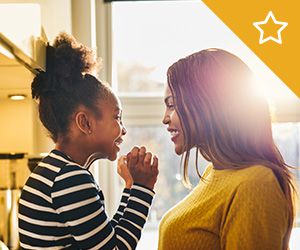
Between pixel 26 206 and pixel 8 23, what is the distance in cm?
31

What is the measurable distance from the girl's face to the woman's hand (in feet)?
0.13

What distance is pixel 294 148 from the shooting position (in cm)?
Result: 169

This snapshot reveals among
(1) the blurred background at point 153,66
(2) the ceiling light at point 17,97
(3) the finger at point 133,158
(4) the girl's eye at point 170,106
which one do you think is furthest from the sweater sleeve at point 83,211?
(1) the blurred background at point 153,66

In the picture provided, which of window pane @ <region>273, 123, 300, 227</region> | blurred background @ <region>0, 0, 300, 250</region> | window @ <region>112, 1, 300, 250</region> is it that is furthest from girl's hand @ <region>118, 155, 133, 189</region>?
window pane @ <region>273, 123, 300, 227</region>

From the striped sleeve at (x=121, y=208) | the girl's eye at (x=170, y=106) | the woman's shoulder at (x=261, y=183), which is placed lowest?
the striped sleeve at (x=121, y=208)

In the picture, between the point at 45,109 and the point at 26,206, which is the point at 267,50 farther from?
the point at 26,206

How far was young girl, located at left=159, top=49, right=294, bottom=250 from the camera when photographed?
2.88ft

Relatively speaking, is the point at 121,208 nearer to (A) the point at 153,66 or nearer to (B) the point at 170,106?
(B) the point at 170,106

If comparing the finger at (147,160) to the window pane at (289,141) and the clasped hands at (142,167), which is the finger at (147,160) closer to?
the clasped hands at (142,167)

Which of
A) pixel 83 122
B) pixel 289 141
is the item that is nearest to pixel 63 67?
pixel 83 122

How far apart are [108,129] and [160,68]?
0.81 metres

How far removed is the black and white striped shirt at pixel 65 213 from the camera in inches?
34.6

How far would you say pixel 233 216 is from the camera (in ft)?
2.92

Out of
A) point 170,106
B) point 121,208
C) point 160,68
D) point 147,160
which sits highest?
point 160,68
